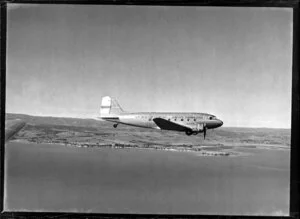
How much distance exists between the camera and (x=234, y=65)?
14.0 feet

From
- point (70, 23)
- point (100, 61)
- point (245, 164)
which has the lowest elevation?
point (245, 164)

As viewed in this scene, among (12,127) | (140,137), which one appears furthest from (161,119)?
(12,127)

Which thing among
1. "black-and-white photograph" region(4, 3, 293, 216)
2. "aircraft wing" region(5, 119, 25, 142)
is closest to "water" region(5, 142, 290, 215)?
"black-and-white photograph" region(4, 3, 293, 216)

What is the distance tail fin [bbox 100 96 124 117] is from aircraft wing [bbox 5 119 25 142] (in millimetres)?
875

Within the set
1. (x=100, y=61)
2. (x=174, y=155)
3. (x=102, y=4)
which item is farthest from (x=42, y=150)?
(x=102, y=4)

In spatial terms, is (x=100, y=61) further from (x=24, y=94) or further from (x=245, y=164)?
(x=245, y=164)

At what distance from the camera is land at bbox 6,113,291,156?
4281mm

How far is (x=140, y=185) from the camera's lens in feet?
13.9

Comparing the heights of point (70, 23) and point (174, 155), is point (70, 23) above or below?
above

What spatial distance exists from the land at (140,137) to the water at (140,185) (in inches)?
Result: 5.6

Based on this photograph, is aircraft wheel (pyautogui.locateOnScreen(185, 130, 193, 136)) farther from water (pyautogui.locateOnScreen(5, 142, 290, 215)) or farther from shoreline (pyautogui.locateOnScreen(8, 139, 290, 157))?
water (pyautogui.locateOnScreen(5, 142, 290, 215))

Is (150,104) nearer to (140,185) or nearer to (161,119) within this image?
(161,119)

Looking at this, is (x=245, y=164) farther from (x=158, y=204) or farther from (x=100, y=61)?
(x=100, y=61)

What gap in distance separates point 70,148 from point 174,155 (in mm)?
1142
